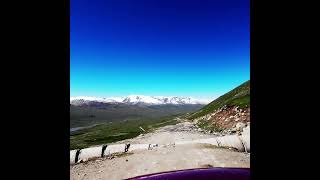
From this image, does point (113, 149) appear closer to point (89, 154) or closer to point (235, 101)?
point (89, 154)

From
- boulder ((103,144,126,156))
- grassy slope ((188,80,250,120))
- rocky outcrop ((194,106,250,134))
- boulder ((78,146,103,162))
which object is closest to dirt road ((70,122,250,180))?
boulder ((78,146,103,162))

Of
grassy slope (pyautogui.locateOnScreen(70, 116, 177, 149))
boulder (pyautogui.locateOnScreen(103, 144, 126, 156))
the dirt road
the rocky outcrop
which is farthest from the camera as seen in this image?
grassy slope (pyautogui.locateOnScreen(70, 116, 177, 149))

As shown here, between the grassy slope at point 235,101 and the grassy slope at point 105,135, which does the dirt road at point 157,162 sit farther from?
the grassy slope at point 105,135

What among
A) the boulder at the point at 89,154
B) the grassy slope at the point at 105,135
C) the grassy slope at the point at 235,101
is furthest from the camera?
the grassy slope at the point at 105,135

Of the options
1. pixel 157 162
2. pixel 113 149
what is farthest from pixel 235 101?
pixel 157 162

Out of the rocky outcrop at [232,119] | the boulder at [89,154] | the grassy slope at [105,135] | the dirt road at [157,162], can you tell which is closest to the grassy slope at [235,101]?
the rocky outcrop at [232,119]

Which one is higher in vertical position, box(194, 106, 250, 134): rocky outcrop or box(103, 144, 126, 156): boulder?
box(194, 106, 250, 134): rocky outcrop

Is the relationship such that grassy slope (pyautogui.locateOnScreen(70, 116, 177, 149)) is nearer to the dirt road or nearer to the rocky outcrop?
the rocky outcrop
